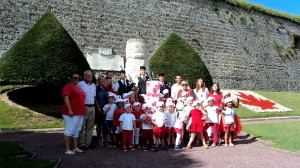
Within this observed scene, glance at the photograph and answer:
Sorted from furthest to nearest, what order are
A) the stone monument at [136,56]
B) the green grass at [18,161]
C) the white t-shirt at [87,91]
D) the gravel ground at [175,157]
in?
1. the stone monument at [136,56]
2. the white t-shirt at [87,91]
3. the gravel ground at [175,157]
4. the green grass at [18,161]

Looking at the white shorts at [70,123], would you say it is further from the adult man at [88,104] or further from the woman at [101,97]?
the woman at [101,97]

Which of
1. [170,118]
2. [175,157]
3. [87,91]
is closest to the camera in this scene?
[175,157]

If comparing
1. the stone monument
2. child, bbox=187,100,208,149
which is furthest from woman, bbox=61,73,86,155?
the stone monument

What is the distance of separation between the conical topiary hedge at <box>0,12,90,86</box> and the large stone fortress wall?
3417 mm

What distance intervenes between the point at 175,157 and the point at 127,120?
1395mm

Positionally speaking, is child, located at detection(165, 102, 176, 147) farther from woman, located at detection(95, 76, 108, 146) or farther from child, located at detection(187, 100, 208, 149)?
woman, located at detection(95, 76, 108, 146)

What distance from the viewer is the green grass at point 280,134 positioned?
6.25 meters

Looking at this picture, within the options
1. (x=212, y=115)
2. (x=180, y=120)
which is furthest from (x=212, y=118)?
(x=180, y=120)

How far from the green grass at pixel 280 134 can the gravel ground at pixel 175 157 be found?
401 mm

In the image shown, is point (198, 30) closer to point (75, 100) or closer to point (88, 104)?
point (88, 104)

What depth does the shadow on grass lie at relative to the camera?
10.3 metres

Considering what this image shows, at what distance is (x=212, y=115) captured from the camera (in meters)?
6.64

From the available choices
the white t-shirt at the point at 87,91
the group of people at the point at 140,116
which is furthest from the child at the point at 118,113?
the white t-shirt at the point at 87,91

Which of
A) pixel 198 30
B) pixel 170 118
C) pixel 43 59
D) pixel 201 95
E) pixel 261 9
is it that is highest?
pixel 261 9
